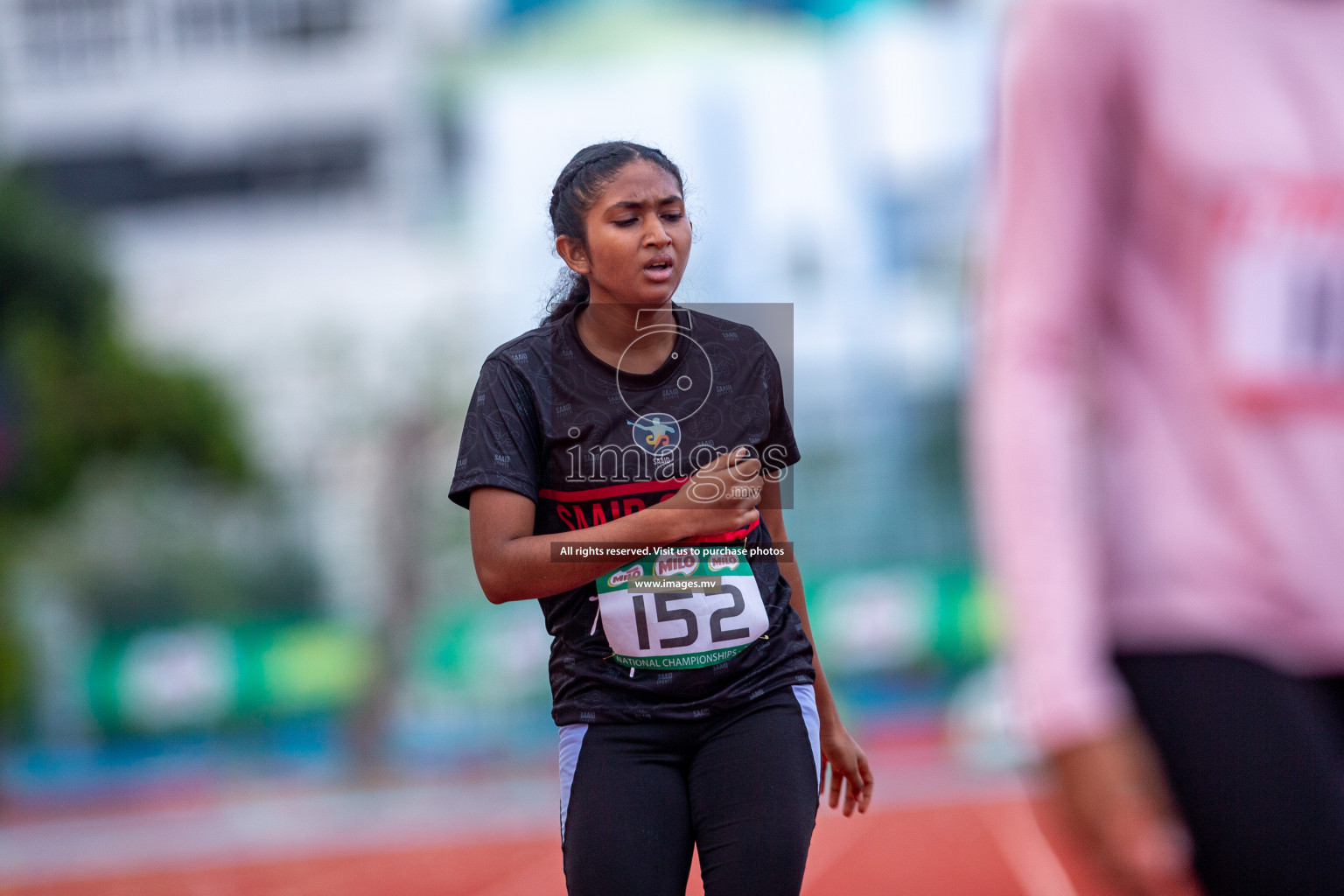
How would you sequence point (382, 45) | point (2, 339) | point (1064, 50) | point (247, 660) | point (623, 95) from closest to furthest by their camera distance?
point (1064, 50), point (2, 339), point (247, 660), point (623, 95), point (382, 45)

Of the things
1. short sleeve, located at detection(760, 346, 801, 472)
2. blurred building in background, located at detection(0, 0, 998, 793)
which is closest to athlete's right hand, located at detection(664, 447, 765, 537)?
short sleeve, located at detection(760, 346, 801, 472)

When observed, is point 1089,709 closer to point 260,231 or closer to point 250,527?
point 250,527

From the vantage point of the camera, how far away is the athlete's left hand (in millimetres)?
1765

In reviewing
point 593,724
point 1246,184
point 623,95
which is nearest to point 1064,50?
point 1246,184

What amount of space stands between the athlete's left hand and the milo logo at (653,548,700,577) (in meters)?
0.35

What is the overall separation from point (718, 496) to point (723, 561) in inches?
5.1

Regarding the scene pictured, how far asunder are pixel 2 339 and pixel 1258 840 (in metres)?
14.3

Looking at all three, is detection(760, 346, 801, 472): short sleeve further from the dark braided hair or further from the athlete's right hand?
the dark braided hair

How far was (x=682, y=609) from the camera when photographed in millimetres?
1572

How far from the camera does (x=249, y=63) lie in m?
18.7

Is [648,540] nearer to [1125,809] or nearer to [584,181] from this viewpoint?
[584,181]

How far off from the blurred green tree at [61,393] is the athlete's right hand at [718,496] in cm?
1235

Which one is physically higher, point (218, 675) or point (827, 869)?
point (827, 869)

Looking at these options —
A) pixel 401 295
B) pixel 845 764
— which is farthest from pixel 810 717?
pixel 401 295
